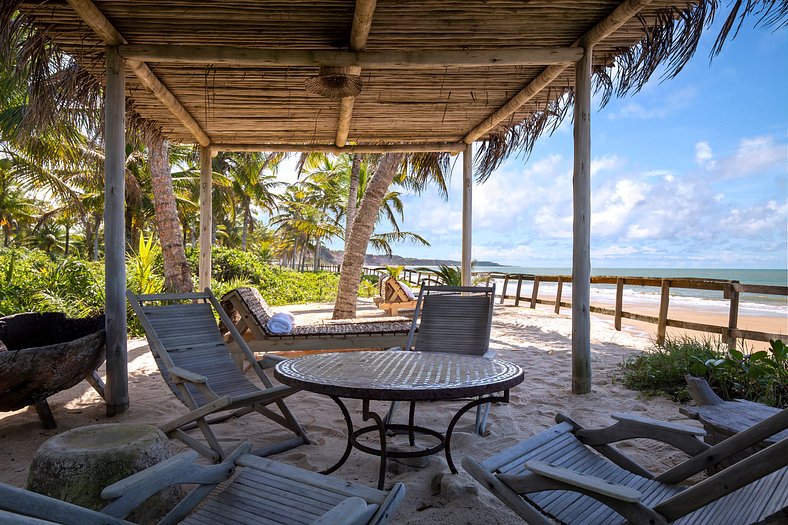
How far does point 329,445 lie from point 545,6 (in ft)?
10.5

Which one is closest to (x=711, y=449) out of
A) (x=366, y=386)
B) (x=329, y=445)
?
(x=366, y=386)

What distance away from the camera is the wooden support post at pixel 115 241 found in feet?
11.3

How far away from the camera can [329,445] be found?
282cm

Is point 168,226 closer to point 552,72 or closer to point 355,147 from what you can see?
point 355,147

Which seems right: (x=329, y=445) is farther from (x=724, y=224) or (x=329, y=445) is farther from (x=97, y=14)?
(x=724, y=224)

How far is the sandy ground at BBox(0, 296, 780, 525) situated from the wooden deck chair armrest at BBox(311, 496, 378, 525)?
86cm

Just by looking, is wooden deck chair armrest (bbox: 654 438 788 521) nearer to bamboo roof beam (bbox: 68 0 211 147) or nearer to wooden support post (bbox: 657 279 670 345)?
bamboo roof beam (bbox: 68 0 211 147)

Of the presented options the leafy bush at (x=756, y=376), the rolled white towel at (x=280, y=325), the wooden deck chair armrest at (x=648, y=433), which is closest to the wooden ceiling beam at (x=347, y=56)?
the rolled white towel at (x=280, y=325)

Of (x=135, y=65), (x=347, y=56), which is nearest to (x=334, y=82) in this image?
(x=347, y=56)

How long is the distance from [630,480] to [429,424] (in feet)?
5.27

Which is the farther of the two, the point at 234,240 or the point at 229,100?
the point at 234,240

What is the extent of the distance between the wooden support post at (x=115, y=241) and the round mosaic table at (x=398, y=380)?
166 centimetres

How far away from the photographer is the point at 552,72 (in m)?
4.22

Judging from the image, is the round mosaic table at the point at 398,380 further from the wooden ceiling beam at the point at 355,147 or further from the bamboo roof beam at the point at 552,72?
the wooden ceiling beam at the point at 355,147
